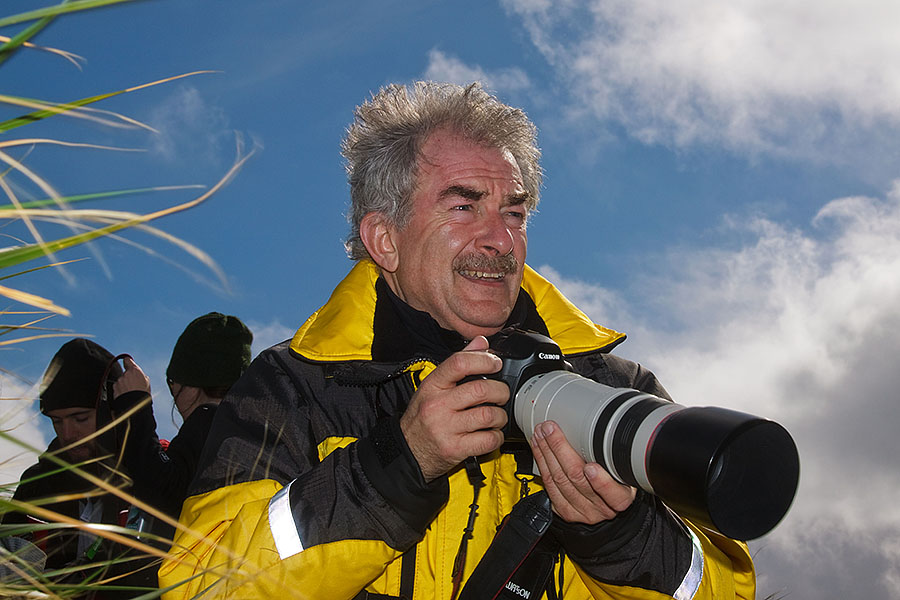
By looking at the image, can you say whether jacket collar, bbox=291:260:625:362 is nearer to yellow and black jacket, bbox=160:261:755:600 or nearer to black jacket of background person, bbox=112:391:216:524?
yellow and black jacket, bbox=160:261:755:600

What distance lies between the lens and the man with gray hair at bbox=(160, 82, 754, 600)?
1.83 m

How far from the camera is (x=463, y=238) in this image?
2555mm

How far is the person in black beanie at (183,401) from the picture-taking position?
361 cm

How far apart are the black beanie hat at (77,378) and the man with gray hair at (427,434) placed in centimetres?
213

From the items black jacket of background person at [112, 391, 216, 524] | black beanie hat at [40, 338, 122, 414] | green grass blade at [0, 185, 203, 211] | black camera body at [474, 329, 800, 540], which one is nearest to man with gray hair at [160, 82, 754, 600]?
black camera body at [474, 329, 800, 540]

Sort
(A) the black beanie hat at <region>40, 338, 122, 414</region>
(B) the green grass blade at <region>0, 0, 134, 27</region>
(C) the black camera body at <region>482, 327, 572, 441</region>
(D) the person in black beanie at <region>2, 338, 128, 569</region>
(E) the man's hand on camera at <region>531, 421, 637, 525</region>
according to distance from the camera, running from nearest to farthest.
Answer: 1. (B) the green grass blade at <region>0, 0, 134, 27</region>
2. (E) the man's hand on camera at <region>531, 421, 637, 525</region>
3. (C) the black camera body at <region>482, 327, 572, 441</region>
4. (D) the person in black beanie at <region>2, 338, 128, 569</region>
5. (A) the black beanie hat at <region>40, 338, 122, 414</region>

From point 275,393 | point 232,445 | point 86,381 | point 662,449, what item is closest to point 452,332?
point 275,393

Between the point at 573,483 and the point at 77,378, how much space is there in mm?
3358

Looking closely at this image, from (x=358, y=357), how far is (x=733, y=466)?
3.81ft

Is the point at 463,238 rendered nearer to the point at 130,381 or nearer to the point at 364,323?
the point at 364,323

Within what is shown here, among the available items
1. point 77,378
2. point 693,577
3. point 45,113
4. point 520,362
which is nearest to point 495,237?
point 520,362

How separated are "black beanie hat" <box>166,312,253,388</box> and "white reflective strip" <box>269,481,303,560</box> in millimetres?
2531

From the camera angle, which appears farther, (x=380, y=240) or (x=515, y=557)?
(x=380, y=240)

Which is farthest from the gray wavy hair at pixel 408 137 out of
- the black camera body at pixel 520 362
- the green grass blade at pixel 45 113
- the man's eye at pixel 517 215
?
the green grass blade at pixel 45 113
